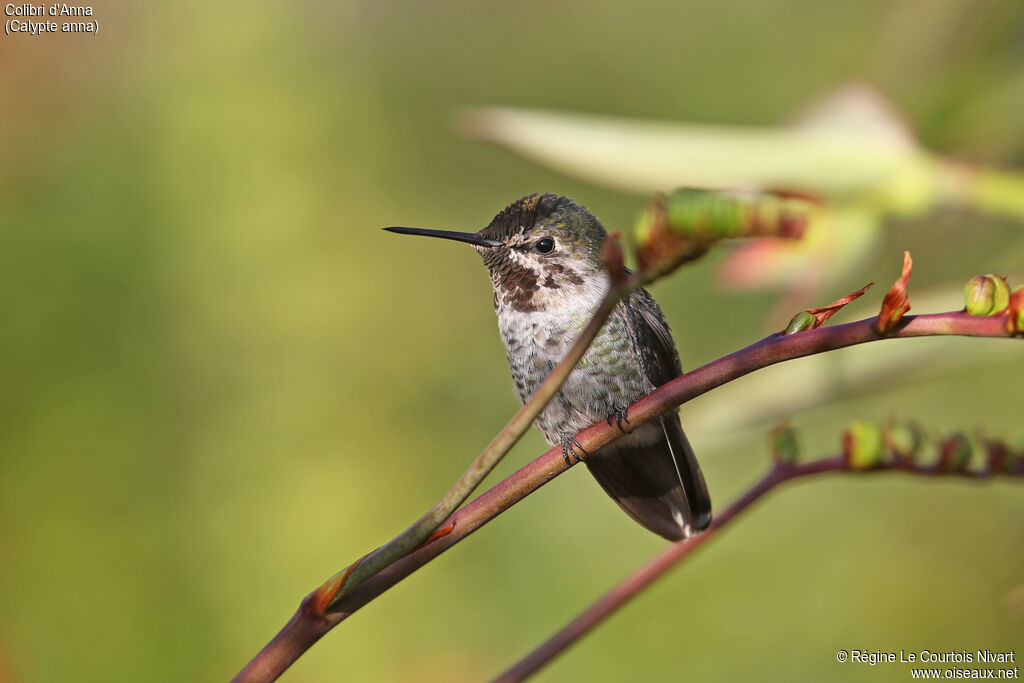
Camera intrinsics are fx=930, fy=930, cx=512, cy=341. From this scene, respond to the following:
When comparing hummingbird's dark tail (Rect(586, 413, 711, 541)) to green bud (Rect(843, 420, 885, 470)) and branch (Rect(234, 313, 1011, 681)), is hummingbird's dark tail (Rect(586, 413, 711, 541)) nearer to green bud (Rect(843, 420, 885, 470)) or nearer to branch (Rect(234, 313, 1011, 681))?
green bud (Rect(843, 420, 885, 470))

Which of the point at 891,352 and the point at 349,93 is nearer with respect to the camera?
the point at 891,352

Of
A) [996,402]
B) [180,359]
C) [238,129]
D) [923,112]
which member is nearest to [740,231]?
[923,112]

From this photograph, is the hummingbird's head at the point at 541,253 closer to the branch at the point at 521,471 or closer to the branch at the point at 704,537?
the branch at the point at 704,537

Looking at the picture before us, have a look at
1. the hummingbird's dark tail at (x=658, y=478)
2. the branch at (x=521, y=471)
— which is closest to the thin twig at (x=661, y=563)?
the branch at (x=521, y=471)

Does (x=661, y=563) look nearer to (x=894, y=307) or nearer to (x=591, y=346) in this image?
(x=894, y=307)

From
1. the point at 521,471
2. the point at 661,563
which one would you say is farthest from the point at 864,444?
the point at 521,471

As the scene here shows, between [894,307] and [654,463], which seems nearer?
[894,307]

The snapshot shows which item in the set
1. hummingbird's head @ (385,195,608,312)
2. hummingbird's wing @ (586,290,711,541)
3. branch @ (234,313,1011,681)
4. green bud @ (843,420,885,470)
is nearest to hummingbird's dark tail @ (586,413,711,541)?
hummingbird's wing @ (586,290,711,541)

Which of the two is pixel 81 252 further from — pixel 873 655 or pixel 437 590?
pixel 873 655
